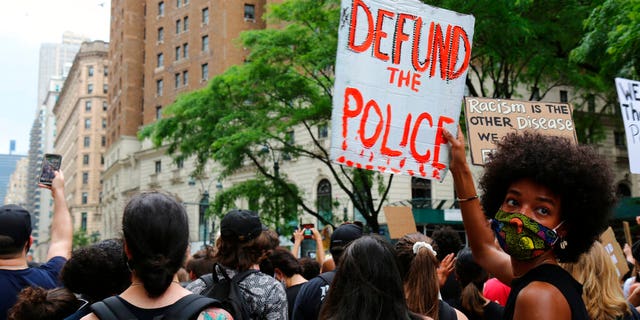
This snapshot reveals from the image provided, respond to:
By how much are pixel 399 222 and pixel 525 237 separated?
230 inches

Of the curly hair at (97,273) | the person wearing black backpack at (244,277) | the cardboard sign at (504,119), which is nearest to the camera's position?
the curly hair at (97,273)

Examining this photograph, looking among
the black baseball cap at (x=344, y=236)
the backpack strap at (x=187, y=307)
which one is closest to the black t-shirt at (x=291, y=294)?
the black baseball cap at (x=344, y=236)

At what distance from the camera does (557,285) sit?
2.74m

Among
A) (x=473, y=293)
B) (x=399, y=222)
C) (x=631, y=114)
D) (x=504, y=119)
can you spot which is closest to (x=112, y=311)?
(x=473, y=293)

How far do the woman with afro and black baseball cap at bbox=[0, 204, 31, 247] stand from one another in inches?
108

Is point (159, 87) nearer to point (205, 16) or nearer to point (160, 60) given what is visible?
point (160, 60)

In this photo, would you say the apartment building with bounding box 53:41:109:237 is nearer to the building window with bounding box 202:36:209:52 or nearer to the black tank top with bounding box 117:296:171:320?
the building window with bounding box 202:36:209:52

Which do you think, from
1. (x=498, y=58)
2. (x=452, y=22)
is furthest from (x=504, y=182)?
(x=498, y=58)

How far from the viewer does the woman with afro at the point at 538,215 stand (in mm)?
2748

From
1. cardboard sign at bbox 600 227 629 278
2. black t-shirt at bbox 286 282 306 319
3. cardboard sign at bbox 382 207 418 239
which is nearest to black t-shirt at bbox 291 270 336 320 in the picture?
black t-shirt at bbox 286 282 306 319

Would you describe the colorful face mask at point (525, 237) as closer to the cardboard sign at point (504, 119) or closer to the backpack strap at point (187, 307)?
the backpack strap at point (187, 307)

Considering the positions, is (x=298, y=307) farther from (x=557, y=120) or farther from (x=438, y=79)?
(x=557, y=120)

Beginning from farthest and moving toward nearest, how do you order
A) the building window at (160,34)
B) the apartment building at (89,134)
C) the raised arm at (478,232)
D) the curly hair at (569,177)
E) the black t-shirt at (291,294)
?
the apartment building at (89,134)
the building window at (160,34)
the black t-shirt at (291,294)
the raised arm at (478,232)
the curly hair at (569,177)

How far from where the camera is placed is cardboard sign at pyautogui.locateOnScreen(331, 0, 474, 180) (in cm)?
462
